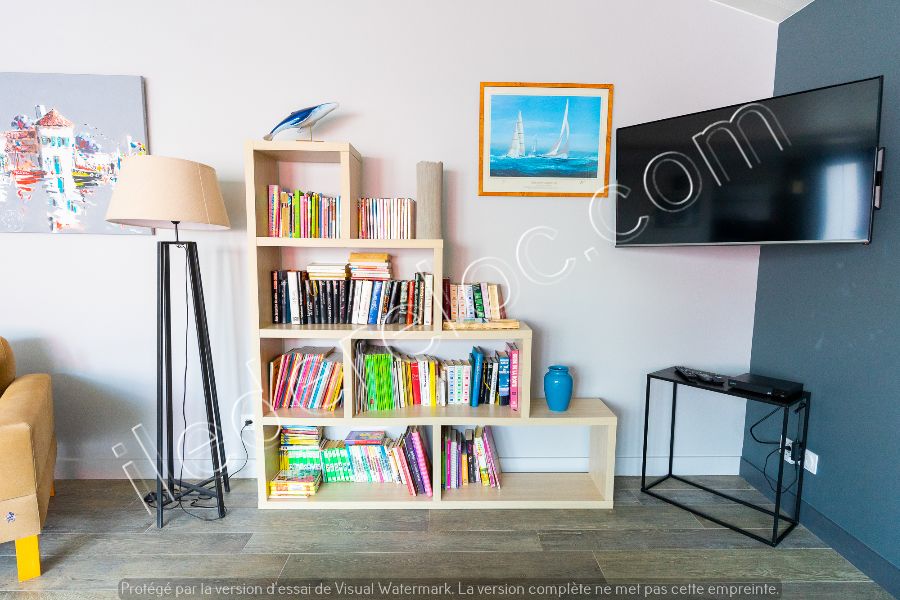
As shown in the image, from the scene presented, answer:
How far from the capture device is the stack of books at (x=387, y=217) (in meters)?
2.07

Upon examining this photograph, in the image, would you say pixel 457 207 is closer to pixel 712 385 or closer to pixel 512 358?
pixel 512 358

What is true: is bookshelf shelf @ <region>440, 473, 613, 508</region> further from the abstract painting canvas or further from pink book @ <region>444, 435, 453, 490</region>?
the abstract painting canvas

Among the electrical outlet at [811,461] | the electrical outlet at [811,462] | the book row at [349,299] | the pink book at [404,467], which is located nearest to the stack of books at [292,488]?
the pink book at [404,467]

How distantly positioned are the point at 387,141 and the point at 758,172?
1591 mm

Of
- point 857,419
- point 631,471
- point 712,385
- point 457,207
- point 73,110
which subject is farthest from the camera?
point 631,471

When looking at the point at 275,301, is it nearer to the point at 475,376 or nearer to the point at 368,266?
the point at 368,266

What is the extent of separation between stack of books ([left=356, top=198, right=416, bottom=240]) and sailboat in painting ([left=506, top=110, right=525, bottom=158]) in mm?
556

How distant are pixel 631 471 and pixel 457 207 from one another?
65.8 inches

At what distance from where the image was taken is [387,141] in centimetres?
219

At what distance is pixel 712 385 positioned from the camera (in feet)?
6.40

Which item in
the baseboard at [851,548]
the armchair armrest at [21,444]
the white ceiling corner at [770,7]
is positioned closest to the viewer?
the armchair armrest at [21,444]

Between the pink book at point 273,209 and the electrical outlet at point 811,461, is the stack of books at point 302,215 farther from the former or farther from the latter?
the electrical outlet at point 811,461

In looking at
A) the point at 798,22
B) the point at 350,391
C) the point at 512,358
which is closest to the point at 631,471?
the point at 512,358

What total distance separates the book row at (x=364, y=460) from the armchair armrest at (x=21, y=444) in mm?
899
